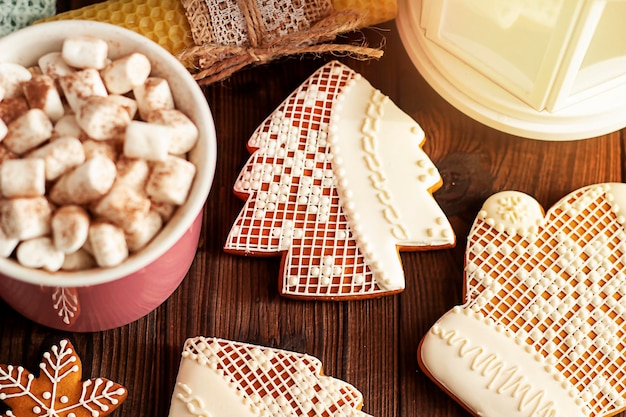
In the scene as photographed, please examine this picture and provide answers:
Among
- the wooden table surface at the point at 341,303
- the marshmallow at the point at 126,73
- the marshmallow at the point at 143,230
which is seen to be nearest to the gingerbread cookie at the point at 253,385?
the wooden table surface at the point at 341,303

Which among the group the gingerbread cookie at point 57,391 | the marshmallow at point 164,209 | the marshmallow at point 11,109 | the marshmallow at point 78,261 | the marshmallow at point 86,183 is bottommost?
the gingerbread cookie at point 57,391

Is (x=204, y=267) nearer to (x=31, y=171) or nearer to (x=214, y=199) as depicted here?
(x=214, y=199)

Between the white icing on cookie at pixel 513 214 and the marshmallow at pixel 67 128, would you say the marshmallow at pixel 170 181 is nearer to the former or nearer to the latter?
the marshmallow at pixel 67 128

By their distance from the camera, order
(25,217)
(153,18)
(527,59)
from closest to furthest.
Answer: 1. (25,217)
2. (527,59)
3. (153,18)

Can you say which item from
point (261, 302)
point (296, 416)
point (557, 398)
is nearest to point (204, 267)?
point (261, 302)

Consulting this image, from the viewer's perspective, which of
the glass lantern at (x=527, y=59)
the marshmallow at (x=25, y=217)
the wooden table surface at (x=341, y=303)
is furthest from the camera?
the wooden table surface at (x=341, y=303)

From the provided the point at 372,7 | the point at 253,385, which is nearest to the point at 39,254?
the point at 253,385

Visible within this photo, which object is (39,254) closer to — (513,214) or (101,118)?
(101,118)
